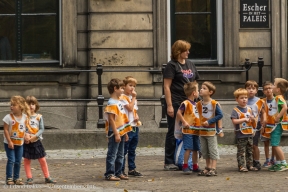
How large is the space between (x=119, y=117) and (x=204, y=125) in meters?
1.20

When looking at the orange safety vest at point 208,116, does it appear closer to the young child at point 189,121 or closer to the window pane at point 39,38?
the young child at point 189,121

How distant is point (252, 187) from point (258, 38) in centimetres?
733

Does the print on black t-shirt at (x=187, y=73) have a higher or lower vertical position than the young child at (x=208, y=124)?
higher

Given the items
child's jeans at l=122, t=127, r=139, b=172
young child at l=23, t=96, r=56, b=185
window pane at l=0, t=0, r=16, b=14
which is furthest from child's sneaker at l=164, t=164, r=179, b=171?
window pane at l=0, t=0, r=16, b=14

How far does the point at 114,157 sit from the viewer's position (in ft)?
37.1

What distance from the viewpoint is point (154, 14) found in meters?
17.3

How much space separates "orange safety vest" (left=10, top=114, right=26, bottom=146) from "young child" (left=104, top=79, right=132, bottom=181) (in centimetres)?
107

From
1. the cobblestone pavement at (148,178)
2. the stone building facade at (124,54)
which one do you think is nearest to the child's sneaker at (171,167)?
the cobblestone pavement at (148,178)

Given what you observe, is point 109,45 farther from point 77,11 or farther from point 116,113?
point 116,113

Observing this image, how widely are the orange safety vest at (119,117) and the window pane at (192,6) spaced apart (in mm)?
6722

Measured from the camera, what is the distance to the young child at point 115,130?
11234 millimetres

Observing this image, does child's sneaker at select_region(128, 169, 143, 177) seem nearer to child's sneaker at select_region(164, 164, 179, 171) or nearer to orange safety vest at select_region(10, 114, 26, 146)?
child's sneaker at select_region(164, 164, 179, 171)

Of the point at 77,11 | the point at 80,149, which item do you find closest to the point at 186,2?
the point at 77,11

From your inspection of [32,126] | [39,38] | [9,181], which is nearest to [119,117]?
[32,126]
